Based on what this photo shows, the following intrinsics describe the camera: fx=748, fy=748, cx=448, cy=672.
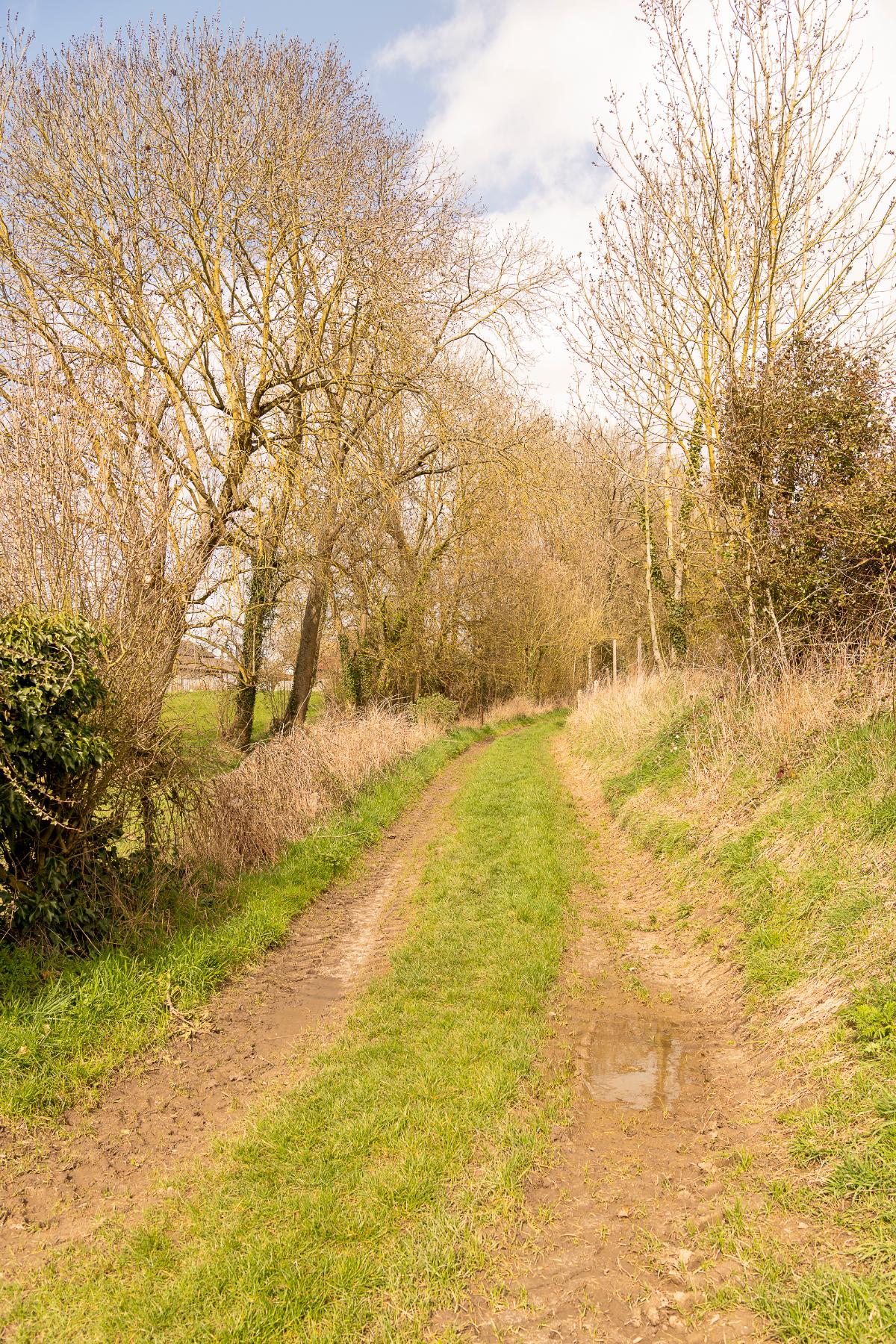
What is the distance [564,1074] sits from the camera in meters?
4.55

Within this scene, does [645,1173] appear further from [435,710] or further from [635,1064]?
[435,710]

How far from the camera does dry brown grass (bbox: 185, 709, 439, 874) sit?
7501 millimetres

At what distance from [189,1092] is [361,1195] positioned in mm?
1540

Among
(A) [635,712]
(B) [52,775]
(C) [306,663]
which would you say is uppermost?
(C) [306,663]

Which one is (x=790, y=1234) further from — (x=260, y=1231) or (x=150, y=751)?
(x=150, y=751)

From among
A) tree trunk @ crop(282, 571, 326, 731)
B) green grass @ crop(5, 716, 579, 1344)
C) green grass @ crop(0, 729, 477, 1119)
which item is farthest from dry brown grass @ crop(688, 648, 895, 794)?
tree trunk @ crop(282, 571, 326, 731)

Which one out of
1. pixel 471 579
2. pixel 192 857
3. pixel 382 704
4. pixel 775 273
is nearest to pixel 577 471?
pixel 471 579

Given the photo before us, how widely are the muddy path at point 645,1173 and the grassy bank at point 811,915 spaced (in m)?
0.16

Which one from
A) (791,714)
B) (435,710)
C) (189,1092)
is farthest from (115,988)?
(435,710)

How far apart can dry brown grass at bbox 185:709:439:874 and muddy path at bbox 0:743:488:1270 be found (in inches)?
48.5

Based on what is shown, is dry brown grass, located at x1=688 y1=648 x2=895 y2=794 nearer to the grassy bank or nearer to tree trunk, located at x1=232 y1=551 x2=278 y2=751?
the grassy bank

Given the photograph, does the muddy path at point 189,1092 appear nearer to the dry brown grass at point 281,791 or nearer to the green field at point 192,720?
the dry brown grass at point 281,791

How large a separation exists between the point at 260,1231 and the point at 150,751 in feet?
12.5

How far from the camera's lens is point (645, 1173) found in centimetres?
369
